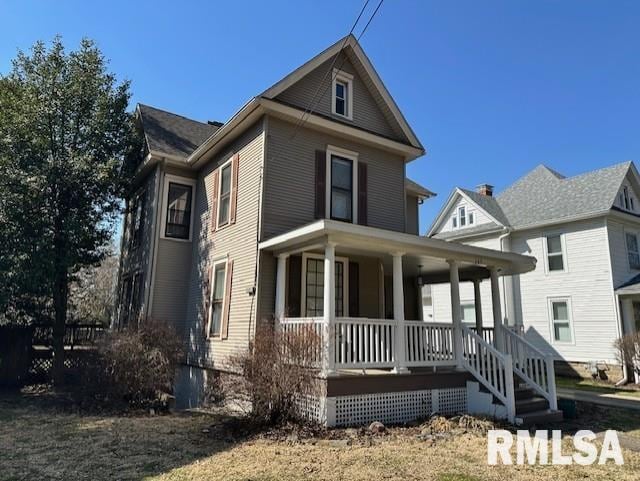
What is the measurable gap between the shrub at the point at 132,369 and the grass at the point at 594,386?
12.9 m

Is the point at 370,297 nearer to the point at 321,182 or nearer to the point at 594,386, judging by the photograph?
the point at 321,182

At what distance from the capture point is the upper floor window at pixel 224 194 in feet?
38.0

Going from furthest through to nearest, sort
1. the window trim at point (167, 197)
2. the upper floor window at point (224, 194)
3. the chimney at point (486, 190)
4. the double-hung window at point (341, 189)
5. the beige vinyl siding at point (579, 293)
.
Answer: the chimney at point (486, 190) → the beige vinyl siding at point (579, 293) → the window trim at point (167, 197) → the upper floor window at point (224, 194) → the double-hung window at point (341, 189)

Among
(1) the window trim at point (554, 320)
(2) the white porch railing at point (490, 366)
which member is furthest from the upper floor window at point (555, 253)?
(2) the white porch railing at point (490, 366)

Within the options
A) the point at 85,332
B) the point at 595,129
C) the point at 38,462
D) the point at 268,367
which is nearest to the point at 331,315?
the point at 268,367

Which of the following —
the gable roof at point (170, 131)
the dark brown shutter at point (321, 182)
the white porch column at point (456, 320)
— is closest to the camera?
the white porch column at point (456, 320)

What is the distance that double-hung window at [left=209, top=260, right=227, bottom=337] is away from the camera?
428 inches

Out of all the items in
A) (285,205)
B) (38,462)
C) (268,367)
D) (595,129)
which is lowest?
(38,462)

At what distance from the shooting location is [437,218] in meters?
23.9

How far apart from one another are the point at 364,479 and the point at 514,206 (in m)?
19.2

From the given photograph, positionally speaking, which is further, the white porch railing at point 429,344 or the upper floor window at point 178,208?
the upper floor window at point 178,208

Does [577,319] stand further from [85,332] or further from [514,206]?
[85,332]

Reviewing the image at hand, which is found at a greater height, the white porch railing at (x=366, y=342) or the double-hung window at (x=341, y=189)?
the double-hung window at (x=341, y=189)

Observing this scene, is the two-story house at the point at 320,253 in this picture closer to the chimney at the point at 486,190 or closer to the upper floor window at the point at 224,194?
the upper floor window at the point at 224,194
